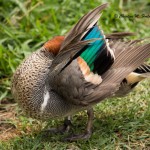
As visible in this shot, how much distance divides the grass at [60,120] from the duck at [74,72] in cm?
30

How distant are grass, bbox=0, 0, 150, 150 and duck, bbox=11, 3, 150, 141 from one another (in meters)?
0.30

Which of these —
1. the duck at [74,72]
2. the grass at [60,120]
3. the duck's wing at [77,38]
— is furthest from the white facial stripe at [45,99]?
the grass at [60,120]

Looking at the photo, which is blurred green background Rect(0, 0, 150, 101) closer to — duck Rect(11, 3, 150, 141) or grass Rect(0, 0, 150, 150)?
grass Rect(0, 0, 150, 150)

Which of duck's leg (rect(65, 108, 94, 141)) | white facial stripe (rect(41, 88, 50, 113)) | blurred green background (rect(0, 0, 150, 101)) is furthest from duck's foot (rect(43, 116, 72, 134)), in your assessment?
blurred green background (rect(0, 0, 150, 101))

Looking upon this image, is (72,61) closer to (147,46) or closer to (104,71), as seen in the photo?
(104,71)

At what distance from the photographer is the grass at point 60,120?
3.71 m

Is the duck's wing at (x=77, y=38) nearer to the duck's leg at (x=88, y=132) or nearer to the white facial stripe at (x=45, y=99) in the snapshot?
the white facial stripe at (x=45, y=99)

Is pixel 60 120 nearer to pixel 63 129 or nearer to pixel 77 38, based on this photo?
pixel 63 129

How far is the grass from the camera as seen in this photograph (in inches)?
146

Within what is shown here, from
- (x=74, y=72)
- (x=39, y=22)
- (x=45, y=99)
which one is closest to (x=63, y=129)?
(x=45, y=99)

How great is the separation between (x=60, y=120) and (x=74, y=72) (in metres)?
0.82

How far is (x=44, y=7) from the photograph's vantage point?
18.7 ft

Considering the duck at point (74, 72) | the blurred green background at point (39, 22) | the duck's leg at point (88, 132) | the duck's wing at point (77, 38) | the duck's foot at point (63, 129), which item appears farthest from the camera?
the blurred green background at point (39, 22)

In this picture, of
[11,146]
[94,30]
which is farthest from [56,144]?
[94,30]
